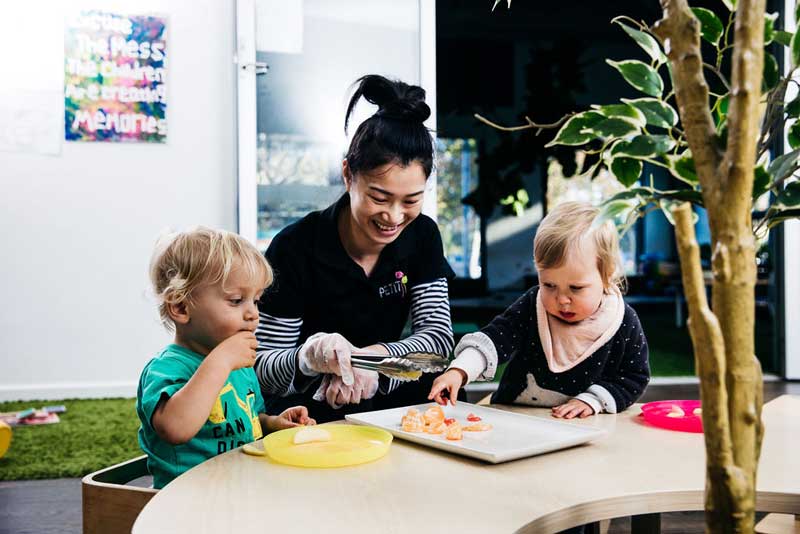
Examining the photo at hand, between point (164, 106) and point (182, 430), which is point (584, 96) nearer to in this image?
point (164, 106)

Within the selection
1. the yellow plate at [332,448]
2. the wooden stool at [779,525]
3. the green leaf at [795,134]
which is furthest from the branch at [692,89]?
the wooden stool at [779,525]

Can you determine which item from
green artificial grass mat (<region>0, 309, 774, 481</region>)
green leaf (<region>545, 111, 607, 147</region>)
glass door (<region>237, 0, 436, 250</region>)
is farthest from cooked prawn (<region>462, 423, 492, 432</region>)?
glass door (<region>237, 0, 436, 250</region>)

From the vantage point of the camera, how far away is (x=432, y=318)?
1.71 m

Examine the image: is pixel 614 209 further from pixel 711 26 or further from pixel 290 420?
pixel 290 420

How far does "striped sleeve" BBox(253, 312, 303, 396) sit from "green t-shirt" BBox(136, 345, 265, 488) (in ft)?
0.73

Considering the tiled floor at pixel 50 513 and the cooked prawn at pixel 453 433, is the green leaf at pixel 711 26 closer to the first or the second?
the cooked prawn at pixel 453 433

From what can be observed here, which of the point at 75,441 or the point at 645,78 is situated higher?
the point at 645,78

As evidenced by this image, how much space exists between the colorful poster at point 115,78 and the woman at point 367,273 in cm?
242

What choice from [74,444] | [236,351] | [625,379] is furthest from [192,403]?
[74,444]

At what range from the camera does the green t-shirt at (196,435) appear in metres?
1.12

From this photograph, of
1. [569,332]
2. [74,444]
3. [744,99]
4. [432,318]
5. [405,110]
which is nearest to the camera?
[744,99]

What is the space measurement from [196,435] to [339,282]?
58cm

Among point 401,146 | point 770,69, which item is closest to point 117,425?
point 401,146

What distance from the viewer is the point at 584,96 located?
322 inches
